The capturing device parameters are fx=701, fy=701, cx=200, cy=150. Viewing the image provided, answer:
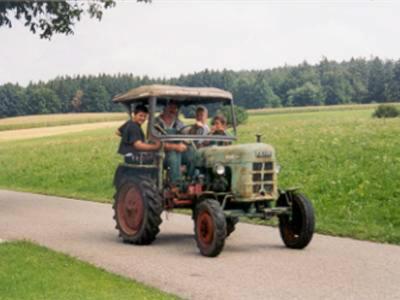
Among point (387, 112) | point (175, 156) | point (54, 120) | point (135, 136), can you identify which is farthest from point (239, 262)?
point (54, 120)

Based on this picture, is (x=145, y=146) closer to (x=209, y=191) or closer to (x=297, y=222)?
(x=209, y=191)

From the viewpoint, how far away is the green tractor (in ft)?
30.8

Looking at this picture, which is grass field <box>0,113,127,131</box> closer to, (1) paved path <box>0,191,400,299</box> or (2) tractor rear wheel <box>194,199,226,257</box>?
(1) paved path <box>0,191,400,299</box>

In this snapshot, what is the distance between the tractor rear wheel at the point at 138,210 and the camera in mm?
10016

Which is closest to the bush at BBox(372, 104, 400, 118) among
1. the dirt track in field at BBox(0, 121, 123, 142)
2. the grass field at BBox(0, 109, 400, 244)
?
the grass field at BBox(0, 109, 400, 244)

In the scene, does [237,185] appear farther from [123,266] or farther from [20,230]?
[20,230]

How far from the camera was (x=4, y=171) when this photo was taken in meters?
31.2

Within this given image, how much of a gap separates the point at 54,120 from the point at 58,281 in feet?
189

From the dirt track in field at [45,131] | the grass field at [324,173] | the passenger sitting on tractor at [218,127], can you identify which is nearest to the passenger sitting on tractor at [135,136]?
the passenger sitting on tractor at [218,127]

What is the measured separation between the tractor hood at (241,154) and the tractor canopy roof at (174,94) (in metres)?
1.12

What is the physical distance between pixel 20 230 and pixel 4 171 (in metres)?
19.8

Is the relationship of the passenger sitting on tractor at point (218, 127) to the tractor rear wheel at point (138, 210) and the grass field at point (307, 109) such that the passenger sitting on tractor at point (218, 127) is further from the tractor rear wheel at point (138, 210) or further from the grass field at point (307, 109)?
the grass field at point (307, 109)

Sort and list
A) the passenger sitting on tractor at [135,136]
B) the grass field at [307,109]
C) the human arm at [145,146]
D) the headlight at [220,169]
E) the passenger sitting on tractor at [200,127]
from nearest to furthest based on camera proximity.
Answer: the headlight at [220,169] → the human arm at [145,146] → the passenger sitting on tractor at [200,127] → the passenger sitting on tractor at [135,136] → the grass field at [307,109]

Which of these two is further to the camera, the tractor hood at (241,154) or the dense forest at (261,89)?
Result: the dense forest at (261,89)
